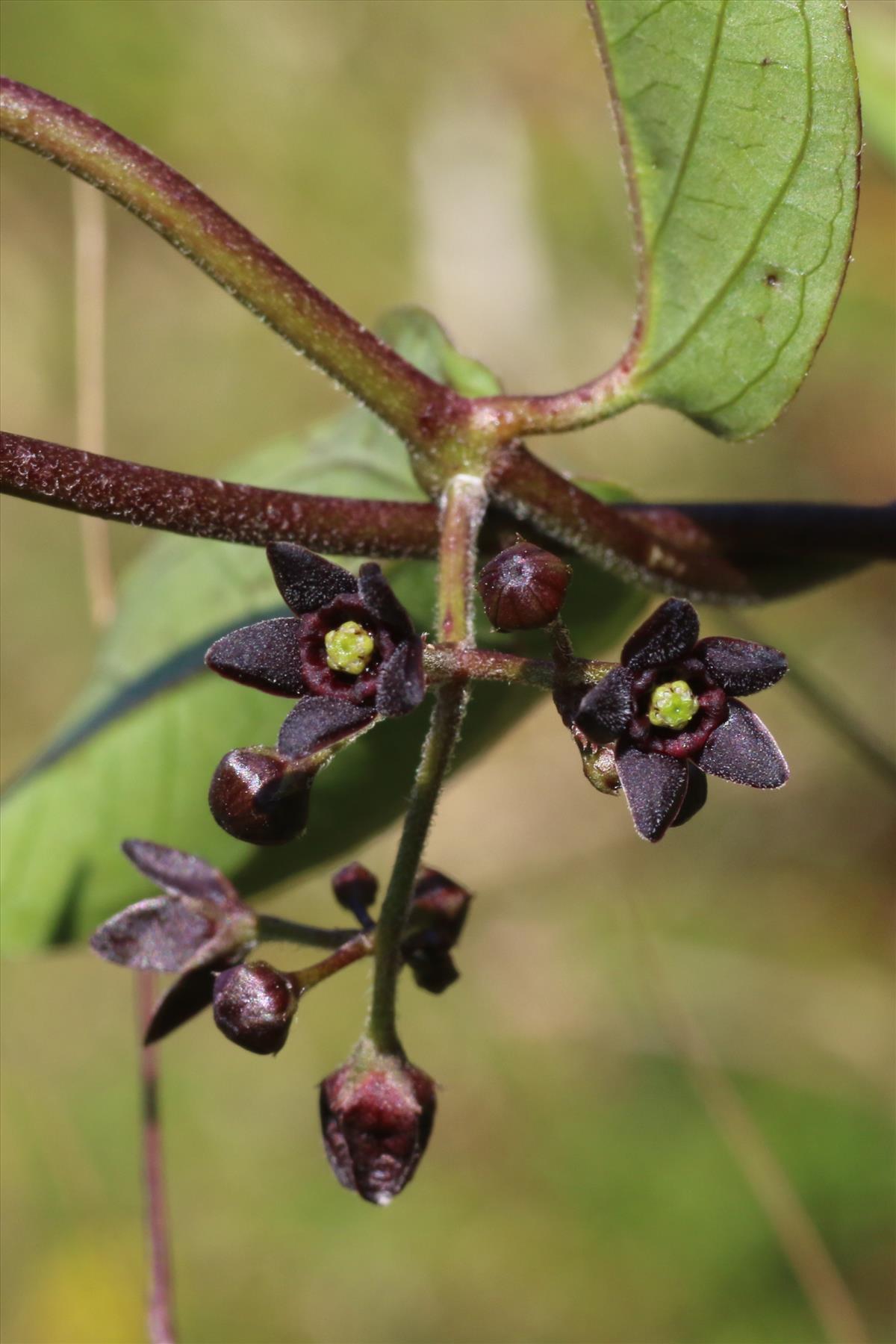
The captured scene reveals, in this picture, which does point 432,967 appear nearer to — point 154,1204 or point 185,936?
point 185,936

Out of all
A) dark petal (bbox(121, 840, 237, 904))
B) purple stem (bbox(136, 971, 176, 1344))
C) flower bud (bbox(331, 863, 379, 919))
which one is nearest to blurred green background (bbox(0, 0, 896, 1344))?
purple stem (bbox(136, 971, 176, 1344))

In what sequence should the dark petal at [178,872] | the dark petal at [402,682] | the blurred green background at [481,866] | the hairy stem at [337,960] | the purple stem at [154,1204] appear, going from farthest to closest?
the blurred green background at [481,866] < the purple stem at [154,1204] < the dark petal at [178,872] < the hairy stem at [337,960] < the dark petal at [402,682]

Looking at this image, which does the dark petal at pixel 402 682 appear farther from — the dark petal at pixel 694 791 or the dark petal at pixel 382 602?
the dark petal at pixel 694 791

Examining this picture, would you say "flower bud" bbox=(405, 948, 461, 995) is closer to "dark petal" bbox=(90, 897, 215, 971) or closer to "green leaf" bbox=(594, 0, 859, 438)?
"dark petal" bbox=(90, 897, 215, 971)

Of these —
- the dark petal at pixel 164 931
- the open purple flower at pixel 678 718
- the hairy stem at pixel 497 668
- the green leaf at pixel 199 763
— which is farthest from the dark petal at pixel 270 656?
the green leaf at pixel 199 763

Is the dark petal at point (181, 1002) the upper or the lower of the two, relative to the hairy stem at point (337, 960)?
upper

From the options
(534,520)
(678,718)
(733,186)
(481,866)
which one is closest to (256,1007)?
(678,718)
